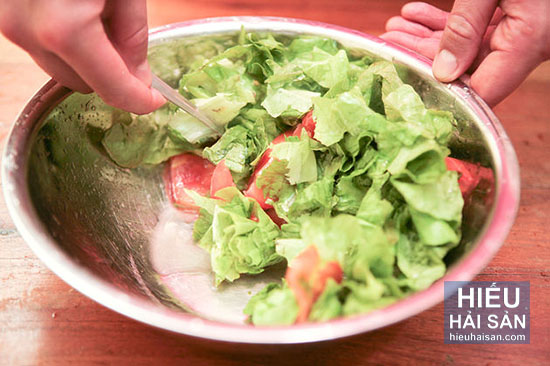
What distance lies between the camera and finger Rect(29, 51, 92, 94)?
619mm

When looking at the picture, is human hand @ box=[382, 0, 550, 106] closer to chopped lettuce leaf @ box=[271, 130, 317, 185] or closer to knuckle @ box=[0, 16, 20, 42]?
chopped lettuce leaf @ box=[271, 130, 317, 185]

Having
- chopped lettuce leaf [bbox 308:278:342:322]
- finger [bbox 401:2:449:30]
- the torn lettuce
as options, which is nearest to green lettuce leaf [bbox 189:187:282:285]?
the torn lettuce

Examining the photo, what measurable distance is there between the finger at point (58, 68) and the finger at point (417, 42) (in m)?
0.66

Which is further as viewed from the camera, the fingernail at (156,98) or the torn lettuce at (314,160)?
the fingernail at (156,98)

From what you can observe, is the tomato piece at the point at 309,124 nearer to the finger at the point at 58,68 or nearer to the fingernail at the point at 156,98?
the fingernail at the point at 156,98

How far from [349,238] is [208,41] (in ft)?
1.91

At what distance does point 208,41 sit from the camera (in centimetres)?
101

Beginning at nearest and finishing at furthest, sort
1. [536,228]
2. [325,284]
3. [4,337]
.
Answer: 1. [325,284]
2. [4,337]
3. [536,228]

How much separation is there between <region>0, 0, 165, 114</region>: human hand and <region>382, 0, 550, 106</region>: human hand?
20.7 inches

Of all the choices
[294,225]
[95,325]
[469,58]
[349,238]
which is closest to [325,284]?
[349,238]

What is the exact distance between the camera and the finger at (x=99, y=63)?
0.55 m

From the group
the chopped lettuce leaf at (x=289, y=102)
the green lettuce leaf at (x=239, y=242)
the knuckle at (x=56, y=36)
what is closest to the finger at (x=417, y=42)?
the chopped lettuce leaf at (x=289, y=102)

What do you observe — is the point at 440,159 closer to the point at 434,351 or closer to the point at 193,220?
the point at 434,351

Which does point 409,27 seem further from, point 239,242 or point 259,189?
point 239,242
